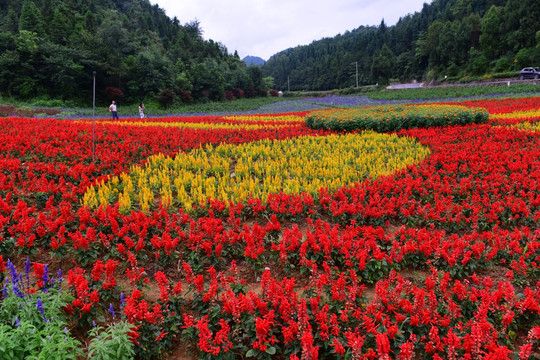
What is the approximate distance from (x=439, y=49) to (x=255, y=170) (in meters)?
77.7

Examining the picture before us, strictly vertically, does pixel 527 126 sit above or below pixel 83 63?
below

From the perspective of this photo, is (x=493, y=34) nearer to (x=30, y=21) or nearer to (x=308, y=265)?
(x=308, y=265)

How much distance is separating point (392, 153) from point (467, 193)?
3.00 metres

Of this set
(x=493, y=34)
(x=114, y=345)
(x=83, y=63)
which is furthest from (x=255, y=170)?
(x=493, y=34)

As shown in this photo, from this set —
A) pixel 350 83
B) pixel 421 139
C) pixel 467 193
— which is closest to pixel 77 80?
pixel 421 139

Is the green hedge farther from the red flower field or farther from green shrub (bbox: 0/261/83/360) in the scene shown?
green shrub (bbox: 0/261/83/360)

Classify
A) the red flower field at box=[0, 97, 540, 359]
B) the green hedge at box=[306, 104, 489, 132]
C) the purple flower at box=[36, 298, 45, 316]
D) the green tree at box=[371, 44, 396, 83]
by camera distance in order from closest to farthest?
1. the purple flower at box=[36, 298, 45, 316]
2. the red flower field at box=[0, 97, 540, 359]
3. the green hedge at box=[306, 104, 489, 132]
4. the green tree at box=[371, 44, 396, 83]

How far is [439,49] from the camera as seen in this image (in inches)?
2761

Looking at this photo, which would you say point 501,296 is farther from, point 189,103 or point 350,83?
point 350,83

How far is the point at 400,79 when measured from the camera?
87062 mm

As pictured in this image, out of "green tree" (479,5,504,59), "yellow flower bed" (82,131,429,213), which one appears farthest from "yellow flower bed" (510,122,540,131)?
"green tree" (479,5,504,59)

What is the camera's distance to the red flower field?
8.92 ft

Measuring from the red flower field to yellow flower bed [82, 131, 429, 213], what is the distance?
35cm

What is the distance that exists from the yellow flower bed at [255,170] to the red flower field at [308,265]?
1.16ft
